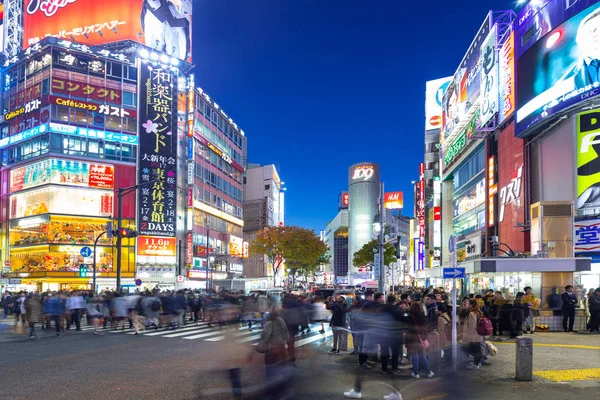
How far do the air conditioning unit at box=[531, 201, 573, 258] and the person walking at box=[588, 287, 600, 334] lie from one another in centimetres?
726

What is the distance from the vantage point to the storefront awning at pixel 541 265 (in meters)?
22.5

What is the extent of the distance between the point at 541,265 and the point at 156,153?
43.5 metres

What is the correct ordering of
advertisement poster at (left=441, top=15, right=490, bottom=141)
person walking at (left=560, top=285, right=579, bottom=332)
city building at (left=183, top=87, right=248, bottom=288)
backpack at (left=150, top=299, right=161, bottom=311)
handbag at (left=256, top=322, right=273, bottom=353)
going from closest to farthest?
1. handbag at (left=256, top=322, right=273, bottom=353)
2. person walking at (left=560, top=285, right=579, bottom=332)
3. backpack at (left=150, top=299, right=161, bottom=311)
4. advertisement poster at (left=441, top=15, right=490, bottom=141)
5. city building at (left=183, top=87, right=248, bottom=288)

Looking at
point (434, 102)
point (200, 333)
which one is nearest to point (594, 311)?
point (200, 333)

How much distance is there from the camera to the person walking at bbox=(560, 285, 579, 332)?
20.2 metres

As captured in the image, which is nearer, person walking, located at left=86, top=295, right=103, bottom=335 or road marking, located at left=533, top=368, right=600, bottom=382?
road marking, located at left=533, top=368, right=600, bottom=382

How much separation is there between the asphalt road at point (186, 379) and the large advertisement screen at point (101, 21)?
50.3 meters

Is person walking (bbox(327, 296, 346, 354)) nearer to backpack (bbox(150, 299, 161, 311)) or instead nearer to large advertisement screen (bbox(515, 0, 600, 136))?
backpack (bbox(150, 299, 161, 311))

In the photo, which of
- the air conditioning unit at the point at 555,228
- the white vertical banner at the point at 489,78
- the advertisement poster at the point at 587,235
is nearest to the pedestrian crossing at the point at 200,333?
the air conditioning unit at the point at 555,228

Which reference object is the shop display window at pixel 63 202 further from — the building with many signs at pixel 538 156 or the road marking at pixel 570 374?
the road marking at pixel 570 374

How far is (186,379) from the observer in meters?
11.6

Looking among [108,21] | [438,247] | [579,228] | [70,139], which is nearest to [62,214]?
[70,139]

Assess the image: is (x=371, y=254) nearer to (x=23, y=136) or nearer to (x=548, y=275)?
(x=23, y=136)

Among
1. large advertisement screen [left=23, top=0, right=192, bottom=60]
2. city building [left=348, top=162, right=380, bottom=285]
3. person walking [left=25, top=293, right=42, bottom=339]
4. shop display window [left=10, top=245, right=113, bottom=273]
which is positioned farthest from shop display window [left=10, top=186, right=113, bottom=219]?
city building [left=348, top=162, right=380, bottom=285]
